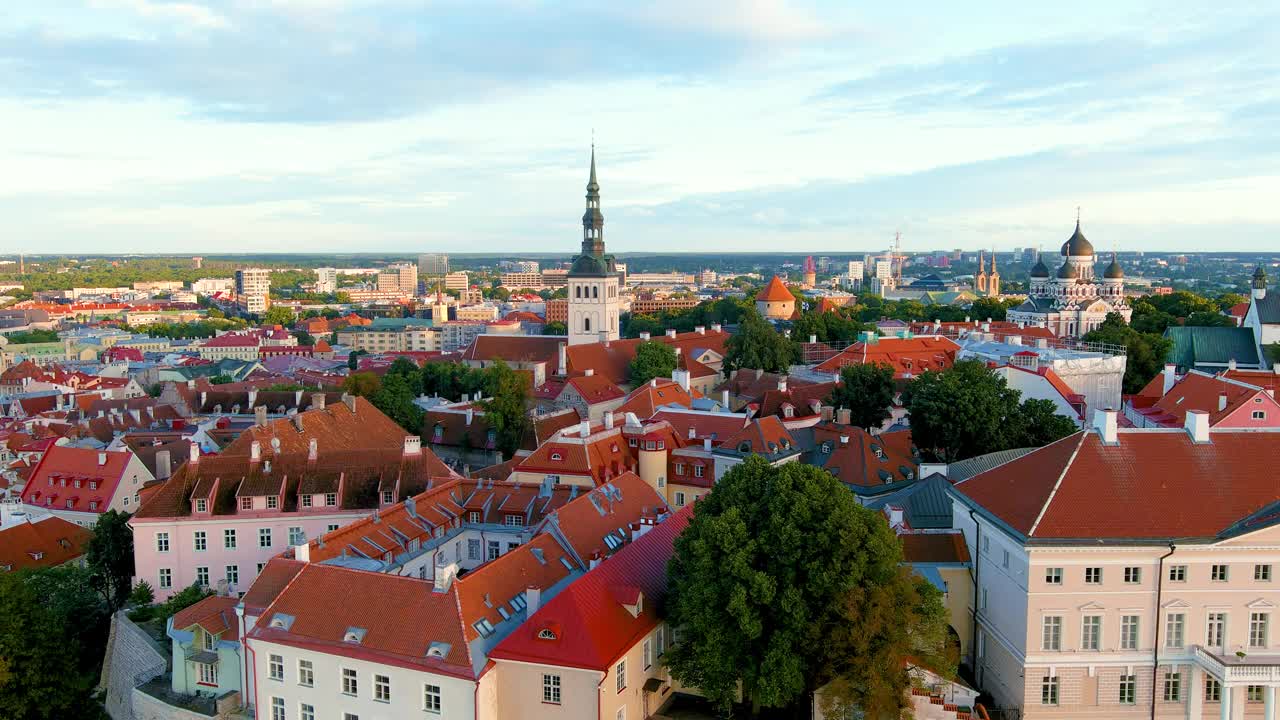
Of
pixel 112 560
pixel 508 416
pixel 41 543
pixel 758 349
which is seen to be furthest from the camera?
pixel 758 349

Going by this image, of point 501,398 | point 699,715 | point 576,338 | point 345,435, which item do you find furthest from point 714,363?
point 699,715

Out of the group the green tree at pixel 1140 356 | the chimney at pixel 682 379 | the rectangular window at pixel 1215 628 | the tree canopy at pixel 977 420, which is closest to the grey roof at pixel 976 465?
the tree canopy at pixel 977 420

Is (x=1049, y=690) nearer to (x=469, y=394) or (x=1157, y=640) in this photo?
(x=1157, y=640)

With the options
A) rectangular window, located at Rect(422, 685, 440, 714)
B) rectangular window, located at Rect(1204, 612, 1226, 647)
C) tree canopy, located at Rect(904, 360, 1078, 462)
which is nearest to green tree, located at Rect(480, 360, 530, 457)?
tree canopy, located at Rect(904, 360, 1078, 462)

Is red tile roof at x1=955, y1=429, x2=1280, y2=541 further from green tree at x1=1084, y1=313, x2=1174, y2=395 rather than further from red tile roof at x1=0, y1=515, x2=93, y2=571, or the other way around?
red tile roof at x1=0, y1=515, x2=93, y2=571

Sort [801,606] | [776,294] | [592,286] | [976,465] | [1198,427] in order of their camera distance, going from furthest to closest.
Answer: [776,294] < [592,286] < [976,465] < [1198,427] < [801,606]

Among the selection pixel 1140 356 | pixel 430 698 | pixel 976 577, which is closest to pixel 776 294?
pixel 1140 356

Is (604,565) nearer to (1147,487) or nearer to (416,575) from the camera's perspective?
(416,575)

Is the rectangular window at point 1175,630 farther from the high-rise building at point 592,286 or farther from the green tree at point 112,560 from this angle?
the high-rise building at point 592,286
